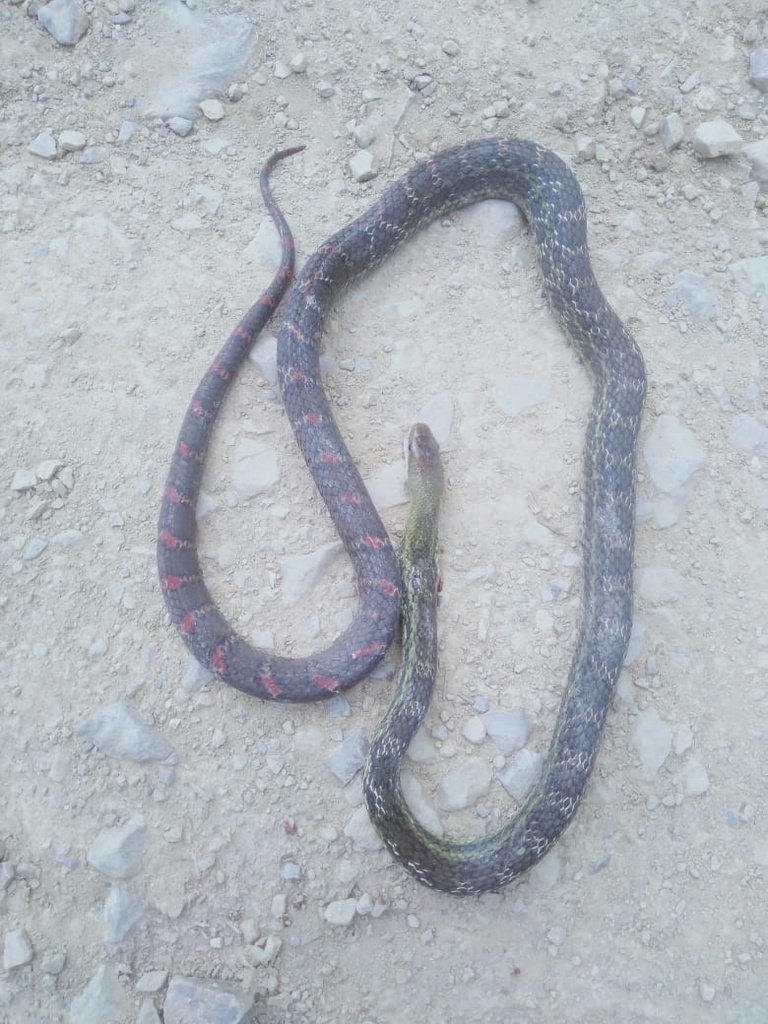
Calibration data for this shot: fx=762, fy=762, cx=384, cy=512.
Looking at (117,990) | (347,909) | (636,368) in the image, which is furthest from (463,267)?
(117,990)

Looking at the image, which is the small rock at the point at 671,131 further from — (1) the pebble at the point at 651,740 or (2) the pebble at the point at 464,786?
(2) the pebble at the point at 464,786

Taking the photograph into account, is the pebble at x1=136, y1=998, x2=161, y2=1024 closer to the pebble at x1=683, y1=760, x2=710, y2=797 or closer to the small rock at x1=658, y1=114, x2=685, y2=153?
the pebble at x1=683, y1=760, x2=710, y2=797

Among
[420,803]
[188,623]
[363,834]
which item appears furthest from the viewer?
[188,623]

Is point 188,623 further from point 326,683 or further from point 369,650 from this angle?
point 369,650

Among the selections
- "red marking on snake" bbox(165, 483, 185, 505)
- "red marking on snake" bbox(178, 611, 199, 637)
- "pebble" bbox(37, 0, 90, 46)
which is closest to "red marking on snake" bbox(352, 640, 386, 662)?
"red marking on snake" bbox(178, 611, 199, 637)

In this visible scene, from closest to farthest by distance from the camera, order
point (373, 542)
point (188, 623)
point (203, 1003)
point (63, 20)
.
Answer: point (203, 1003), point (188, 623), point (373, 542), point (63, 20)

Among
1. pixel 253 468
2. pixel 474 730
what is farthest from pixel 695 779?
pixel 253 468

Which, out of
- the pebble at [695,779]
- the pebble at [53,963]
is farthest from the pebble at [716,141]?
the pebble at [53,963]
